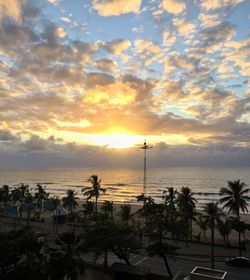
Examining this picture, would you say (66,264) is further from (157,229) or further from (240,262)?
(240,262)

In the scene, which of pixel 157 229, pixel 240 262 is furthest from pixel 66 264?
pixel 240 262

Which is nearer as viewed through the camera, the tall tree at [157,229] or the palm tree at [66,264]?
the palm tree at [66,264]

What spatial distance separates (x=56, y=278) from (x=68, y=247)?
7.78 ft

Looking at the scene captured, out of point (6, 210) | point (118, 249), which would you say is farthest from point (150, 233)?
point (6, 210)

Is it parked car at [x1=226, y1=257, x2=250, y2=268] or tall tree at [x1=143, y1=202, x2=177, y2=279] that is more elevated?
tall tree at [x1=143, y1=202, x2=177, y2=279]

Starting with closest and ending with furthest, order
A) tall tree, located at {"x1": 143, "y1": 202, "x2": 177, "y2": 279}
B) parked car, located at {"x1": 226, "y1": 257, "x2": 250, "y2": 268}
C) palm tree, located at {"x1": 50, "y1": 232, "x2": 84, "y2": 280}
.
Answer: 1. palm tree, located at {"x1": 50, "y1": 232, "x2": 84, "y2": 280}
2. tall tree, located at {"x1": 143, "y1": 202, "x2": 177, "y2": 279}
3. parked car, located at {"x1": 226, "y1": 257, "x2": 250, "y2": 268}

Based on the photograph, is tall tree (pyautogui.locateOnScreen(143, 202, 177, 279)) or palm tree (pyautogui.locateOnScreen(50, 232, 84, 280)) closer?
palm tree (pyautogui.locateOnScreen(50, 232, 84, 280))

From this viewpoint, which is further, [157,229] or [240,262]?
[240,262]

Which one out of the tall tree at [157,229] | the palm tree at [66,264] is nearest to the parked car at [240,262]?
the tall tree at [157,229]

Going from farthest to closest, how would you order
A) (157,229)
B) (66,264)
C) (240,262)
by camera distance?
(240,262), (157,229), (66,264)

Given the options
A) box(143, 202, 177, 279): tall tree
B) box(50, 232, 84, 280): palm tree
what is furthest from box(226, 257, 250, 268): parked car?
box(50, 232, 84, 280): palm tree

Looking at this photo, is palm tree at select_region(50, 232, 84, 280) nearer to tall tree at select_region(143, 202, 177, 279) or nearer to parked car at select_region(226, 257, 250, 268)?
tall tree at select_region(143, 202, 177, 279)

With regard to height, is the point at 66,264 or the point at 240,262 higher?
the point at 66,264

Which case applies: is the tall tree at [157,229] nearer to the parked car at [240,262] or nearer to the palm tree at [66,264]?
the palm tree at [66,264]
